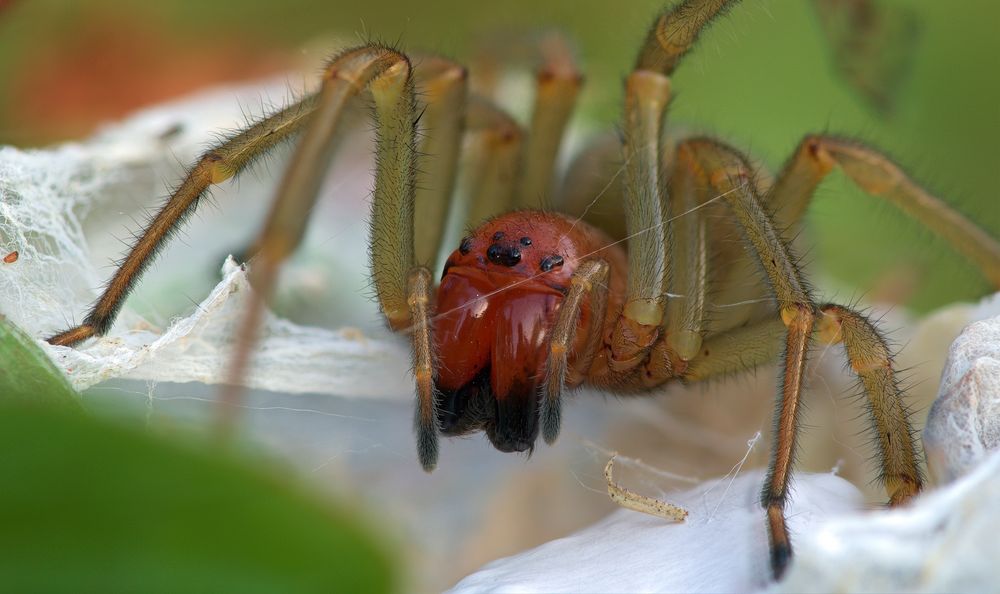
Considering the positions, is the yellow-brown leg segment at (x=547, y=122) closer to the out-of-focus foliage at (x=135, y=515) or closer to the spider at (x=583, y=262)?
the spider at (x=583, y=262)

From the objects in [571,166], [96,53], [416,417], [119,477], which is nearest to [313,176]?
[416,417]

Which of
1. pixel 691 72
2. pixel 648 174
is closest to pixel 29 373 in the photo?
pixel 648 174

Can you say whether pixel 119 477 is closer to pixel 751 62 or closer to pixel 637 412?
pixel 637 412

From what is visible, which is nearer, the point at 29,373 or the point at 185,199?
the point at 29,373

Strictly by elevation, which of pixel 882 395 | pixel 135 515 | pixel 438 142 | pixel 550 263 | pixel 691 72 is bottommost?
pixel 135 515

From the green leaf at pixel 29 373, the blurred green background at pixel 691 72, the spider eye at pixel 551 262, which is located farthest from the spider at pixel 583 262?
the blurred green background at pixel 691 72

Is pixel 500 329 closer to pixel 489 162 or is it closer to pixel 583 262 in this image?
pixel 583 262

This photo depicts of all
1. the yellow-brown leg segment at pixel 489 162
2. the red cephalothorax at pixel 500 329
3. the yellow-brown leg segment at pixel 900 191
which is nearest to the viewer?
the red cephalothorax at pixel 500 329
